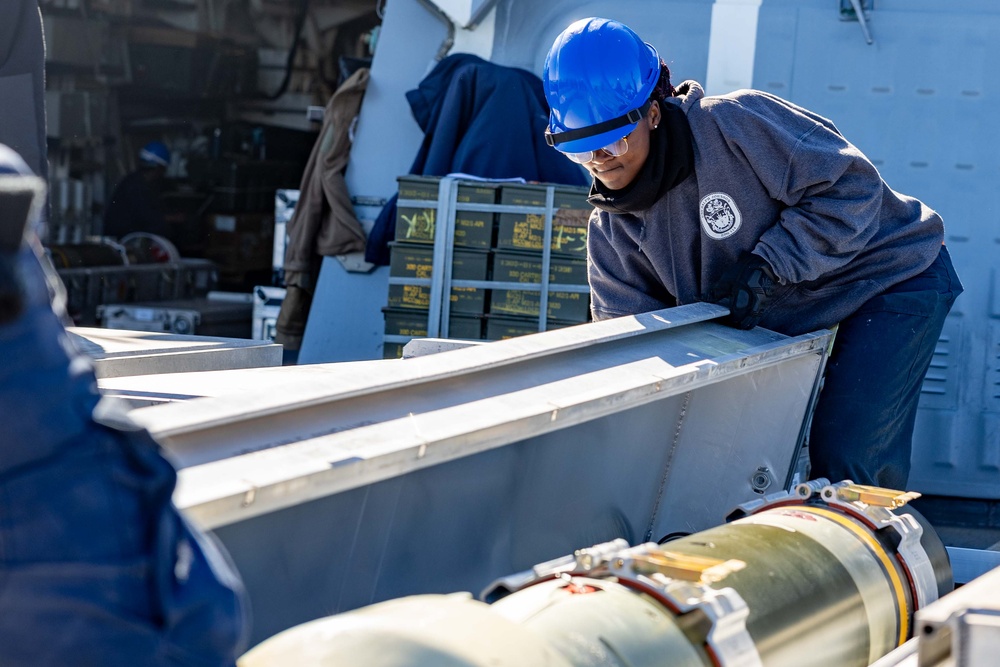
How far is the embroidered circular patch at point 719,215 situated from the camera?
9.14ft

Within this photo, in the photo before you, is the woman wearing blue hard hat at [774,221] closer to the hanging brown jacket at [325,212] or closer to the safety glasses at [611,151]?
the safety glasses at [611,151]

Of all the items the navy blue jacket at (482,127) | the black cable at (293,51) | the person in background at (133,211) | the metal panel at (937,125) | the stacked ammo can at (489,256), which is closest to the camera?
the metal panel at (937,125)

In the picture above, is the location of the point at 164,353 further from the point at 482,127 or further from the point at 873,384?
the point at 482,127

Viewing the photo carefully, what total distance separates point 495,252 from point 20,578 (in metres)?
4.28

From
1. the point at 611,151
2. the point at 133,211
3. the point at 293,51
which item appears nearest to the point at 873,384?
the point at 611,151

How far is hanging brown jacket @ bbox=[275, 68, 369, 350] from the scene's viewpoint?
589 cm

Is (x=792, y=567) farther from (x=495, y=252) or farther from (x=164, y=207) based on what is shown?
(x=164, y=207)

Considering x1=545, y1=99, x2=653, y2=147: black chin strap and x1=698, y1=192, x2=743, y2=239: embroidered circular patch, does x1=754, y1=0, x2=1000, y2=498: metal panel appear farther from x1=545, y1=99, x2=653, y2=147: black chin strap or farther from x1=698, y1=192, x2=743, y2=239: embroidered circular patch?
x1=545, y1=99, x2=653, y2=147: black chin strap

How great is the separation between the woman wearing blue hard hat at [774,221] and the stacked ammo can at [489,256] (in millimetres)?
2147

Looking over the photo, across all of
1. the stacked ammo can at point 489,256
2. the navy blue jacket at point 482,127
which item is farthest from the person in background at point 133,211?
the stacked ammo can at point 489,256

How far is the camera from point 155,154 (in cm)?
1002

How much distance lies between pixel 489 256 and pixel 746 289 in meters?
2.72

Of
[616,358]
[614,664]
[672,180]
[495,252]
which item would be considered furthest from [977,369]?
[614,664]

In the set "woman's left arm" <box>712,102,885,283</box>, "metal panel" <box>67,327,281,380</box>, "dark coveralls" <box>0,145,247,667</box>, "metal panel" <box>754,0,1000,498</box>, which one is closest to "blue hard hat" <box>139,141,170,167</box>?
"metal panel" <box>754,0,1000,498</box>
